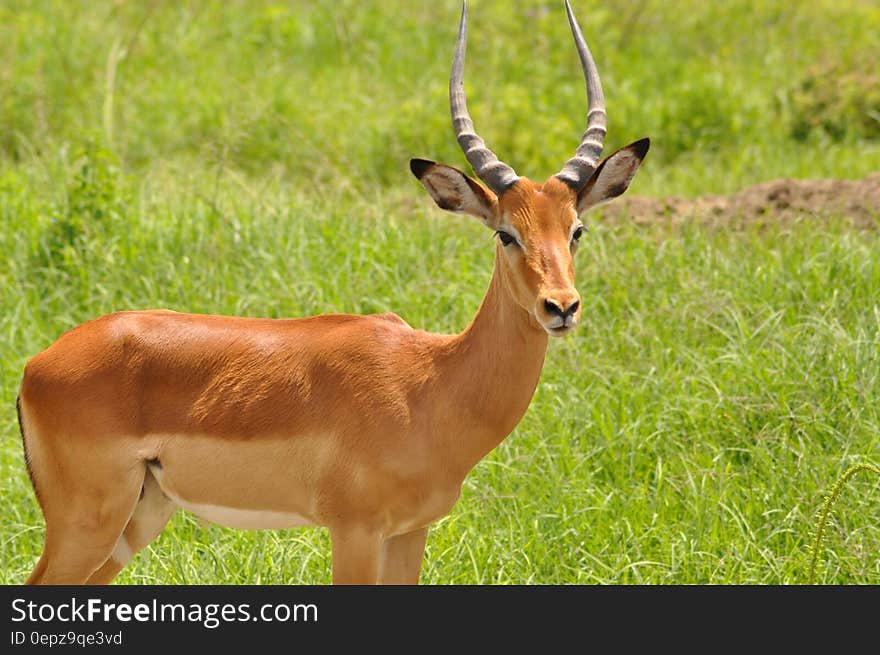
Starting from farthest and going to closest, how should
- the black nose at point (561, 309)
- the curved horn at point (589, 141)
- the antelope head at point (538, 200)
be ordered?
the curved horn at point (589, 141) < the antelope head at point (538, 200) < the black nose at point (561, 309)

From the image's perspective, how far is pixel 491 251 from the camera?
24.3 ft

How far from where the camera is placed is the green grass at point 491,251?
534 cm

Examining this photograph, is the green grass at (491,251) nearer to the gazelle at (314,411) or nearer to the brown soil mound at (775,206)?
the brown soil mound at (775,206)

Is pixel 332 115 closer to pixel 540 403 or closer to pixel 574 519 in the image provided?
pixel 540 403

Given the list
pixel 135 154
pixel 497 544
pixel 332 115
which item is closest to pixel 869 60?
pixel 332 115

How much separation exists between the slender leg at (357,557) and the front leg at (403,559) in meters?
0.28

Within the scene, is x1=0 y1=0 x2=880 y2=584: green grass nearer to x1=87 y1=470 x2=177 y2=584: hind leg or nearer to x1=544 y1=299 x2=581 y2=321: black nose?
x1=87 y1=470 x2=177 y2=584: hind leg

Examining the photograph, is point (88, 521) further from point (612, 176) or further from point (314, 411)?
point (612, 176)

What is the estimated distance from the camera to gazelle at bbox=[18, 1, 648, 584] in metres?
4.12

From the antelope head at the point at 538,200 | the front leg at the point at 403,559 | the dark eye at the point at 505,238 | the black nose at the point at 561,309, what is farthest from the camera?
the front leg at the point at 403,559

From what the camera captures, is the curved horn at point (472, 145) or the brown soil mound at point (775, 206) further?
the brown soil mound at point (775, 206)

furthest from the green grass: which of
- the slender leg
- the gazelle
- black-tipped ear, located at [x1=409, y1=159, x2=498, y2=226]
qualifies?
black-tipped ear, located at [x1=409, y1=159, x2=498, y2=226]

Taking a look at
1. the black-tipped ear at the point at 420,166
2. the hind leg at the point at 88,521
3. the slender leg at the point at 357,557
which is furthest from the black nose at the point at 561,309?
the hind leg at the point at 88,521

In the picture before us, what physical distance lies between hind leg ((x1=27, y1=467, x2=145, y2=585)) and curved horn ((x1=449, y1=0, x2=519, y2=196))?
1.35 metres
